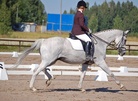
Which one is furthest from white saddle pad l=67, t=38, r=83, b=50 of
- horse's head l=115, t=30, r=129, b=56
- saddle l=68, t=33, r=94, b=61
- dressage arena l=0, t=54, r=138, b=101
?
horse's head l=115, t=30, r=129, b=56

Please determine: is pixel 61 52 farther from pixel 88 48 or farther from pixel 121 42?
pixel 121 42

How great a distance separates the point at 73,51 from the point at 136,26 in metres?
97.8

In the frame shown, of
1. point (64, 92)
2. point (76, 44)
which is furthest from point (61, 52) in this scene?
point (64, 92)

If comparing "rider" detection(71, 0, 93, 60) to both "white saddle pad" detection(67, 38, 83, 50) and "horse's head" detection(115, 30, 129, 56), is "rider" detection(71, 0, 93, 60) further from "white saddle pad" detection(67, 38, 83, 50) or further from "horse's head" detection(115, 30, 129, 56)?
"horse's head" detection(115, 30, 129, 56)

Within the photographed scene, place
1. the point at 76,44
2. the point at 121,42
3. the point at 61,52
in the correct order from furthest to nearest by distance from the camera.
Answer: the point at 121,42 → the point at 76,44 → the point at 61,52

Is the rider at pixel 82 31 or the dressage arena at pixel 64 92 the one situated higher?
the rider at pixel 82 31

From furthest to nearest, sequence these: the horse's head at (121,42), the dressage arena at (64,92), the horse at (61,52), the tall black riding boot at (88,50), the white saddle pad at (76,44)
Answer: the horse's head at (121,42)
the tall black riding boot at (88,50)
the white saddle pad at (76,44)
the horse at (61,52)
the dressage arena at (64,92)

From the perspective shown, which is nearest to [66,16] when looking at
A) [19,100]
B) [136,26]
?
[136,26]

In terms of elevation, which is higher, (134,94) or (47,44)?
(47,44)

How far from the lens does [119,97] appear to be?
38.2 ft

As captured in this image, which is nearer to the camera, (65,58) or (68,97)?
(68,97)

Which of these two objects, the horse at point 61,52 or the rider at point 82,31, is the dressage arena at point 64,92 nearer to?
the horse at point 61,52

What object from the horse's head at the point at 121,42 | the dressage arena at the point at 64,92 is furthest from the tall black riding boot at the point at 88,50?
the horse's head at the point at 121,42

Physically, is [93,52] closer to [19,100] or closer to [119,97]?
[119,97]
